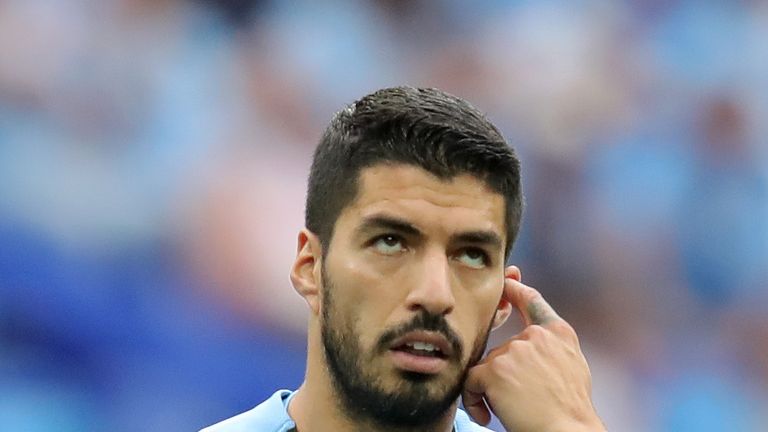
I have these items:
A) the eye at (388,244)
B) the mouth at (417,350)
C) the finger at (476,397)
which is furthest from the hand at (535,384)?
the eye at (388,244)

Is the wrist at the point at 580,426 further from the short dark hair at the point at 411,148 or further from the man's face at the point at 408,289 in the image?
the short dark hair at the point at 411,148

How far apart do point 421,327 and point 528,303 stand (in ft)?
1.02

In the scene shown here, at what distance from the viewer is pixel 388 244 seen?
148 centimetres

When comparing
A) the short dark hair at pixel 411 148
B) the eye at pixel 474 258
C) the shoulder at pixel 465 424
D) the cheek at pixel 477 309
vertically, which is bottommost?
the shoulder at pixel 465 424

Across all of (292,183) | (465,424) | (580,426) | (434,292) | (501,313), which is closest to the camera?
(434,292)

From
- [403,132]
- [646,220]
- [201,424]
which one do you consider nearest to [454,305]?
[403,132]

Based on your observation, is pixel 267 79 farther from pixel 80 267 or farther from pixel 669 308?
pixel 669 308

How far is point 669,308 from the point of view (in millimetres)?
2908

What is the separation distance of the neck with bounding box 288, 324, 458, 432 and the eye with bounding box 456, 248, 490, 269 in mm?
231

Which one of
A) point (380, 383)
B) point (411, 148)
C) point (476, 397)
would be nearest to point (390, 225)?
point (411, 148)

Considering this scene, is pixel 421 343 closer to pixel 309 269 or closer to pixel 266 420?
pixel 309 269

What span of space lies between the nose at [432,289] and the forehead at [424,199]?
61 millimetres

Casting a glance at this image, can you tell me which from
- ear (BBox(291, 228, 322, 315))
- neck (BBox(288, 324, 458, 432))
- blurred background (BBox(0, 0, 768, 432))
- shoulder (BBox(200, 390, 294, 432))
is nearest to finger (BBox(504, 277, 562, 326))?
neck (BBox(288, 324, 458, 432))

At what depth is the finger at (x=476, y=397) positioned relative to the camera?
61.5 inches
